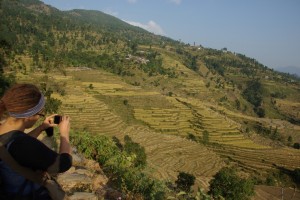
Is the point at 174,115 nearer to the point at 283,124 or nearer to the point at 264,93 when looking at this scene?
the point at 283,124

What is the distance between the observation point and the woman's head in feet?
6.29

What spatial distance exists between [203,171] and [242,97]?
66.2 m

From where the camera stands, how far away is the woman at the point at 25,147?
1.80 meters

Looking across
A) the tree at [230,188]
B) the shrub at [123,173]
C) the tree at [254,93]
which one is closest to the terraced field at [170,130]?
the tree at [230,188]

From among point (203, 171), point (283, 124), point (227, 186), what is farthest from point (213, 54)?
point (227, 186)

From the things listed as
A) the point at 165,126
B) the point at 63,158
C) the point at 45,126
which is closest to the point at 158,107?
the point at 165,126

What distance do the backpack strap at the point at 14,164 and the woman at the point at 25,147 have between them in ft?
0.06

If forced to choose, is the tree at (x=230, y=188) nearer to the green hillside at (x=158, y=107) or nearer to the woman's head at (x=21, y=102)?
the green hillside at (x=158, y=107)

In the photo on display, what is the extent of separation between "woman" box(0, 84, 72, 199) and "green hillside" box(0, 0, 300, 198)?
281cm

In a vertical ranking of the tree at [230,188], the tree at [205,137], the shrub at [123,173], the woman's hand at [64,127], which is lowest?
the tree at [205,137]

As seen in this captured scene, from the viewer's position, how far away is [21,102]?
75.7 inches

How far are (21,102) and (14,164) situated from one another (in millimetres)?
352

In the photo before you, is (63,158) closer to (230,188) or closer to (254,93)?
(230,188)

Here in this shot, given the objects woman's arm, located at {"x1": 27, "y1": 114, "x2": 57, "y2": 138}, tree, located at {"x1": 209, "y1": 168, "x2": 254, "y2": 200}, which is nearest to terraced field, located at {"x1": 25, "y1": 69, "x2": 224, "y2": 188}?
tree, located at {"x1": 209, "y1": 168, "x2": 254, "y2": 200}
